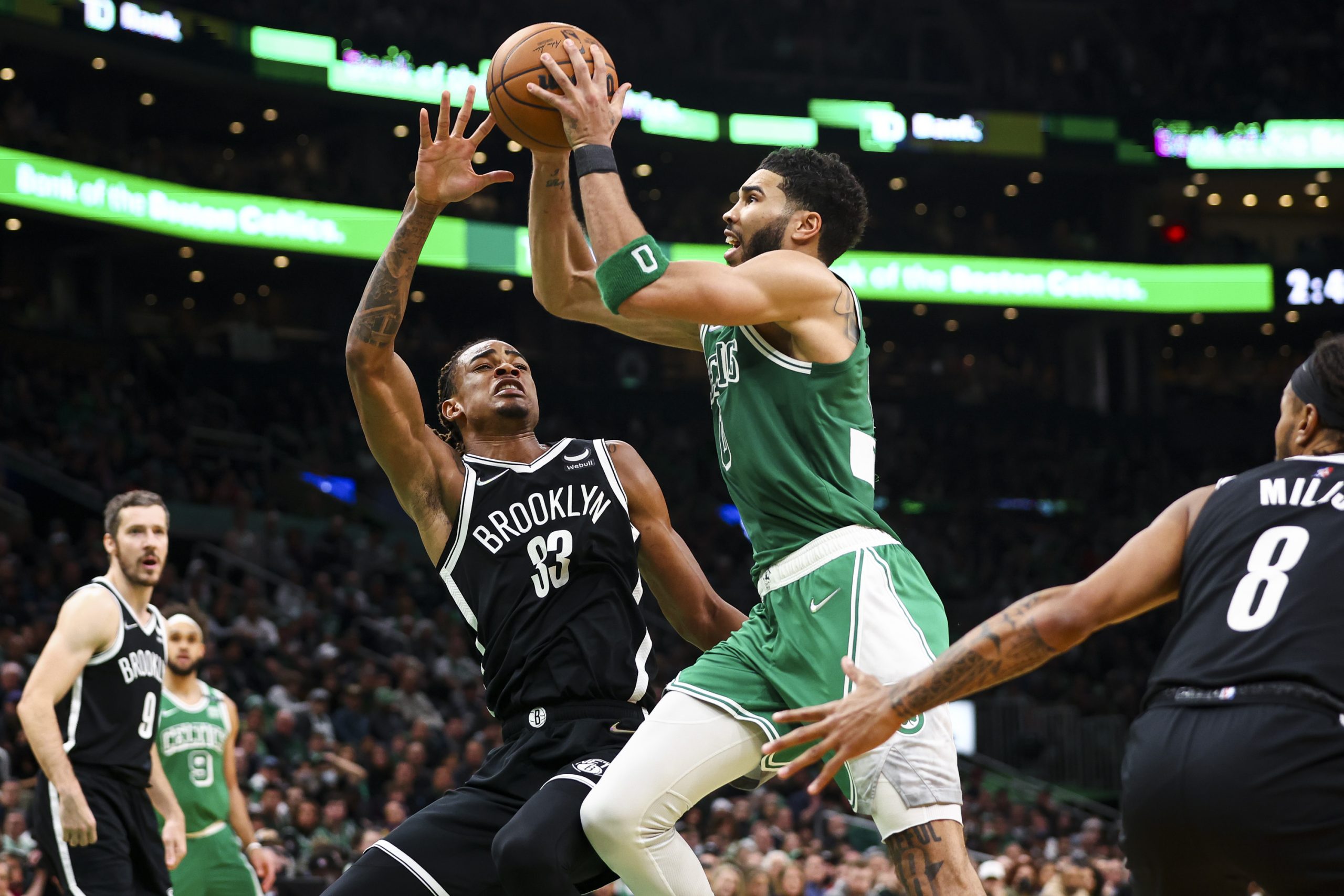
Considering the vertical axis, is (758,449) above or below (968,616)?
above

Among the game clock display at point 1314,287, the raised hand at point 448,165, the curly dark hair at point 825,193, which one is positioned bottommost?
the curly dark hair at point 825,193

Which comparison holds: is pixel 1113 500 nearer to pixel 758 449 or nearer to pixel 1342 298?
pixel 1342 298

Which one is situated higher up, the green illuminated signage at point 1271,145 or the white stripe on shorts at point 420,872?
the green illuminated signage at point 1271,145

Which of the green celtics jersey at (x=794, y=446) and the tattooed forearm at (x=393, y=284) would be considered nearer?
the green celtics jersey at (x=794, y=446)

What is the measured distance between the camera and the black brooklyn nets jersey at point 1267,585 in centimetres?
293

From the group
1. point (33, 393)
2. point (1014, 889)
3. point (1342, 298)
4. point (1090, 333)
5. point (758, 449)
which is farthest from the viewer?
point (1090, 333)

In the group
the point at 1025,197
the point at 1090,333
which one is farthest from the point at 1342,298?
the point at 1025,197

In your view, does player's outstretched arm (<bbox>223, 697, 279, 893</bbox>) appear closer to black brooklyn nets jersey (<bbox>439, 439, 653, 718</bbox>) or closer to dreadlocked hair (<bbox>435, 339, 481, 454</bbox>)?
dreadlocked hair (<bbox>435, 339, 481, 454</bbox>)

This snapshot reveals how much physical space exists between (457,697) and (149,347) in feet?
34.8

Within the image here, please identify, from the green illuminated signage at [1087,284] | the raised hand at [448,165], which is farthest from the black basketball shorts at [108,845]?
the green illuminated signage at [1087,284]

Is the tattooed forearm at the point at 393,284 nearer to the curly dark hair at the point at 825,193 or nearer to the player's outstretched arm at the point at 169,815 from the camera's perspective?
the curly dark hair at the point at 825,193

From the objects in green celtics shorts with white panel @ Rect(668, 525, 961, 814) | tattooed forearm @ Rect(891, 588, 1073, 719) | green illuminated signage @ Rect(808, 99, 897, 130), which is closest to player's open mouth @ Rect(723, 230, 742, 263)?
green celtics shorts with white panel @ Rect(668, 525, 961, 814)

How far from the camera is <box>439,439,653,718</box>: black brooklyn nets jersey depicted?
4660 mm

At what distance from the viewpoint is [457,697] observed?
657 inches
